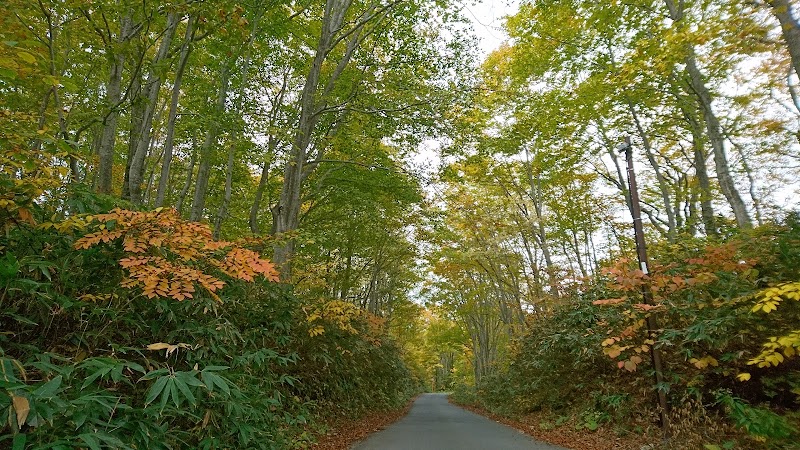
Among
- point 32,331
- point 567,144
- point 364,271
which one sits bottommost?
point 32,331

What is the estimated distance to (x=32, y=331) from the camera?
3344 millimetres

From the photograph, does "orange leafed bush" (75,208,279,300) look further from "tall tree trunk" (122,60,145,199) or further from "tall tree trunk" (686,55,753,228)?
"tall tree trunk" (686,55,753,228)

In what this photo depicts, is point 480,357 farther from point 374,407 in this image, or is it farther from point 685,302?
point 685,302

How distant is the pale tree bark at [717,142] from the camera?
756 centimetres

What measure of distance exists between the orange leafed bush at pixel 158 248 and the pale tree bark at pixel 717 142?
8.09 metres

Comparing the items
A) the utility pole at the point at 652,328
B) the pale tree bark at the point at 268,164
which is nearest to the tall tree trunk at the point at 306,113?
the pale tree bark at the point at 268,164

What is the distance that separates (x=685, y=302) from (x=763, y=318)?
120 cm

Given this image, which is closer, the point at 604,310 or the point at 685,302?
the point at 685,302

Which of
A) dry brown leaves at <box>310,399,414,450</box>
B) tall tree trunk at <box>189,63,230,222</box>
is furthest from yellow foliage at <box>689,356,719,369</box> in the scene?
tall tree trunk at <box>189,63,230,222</box>

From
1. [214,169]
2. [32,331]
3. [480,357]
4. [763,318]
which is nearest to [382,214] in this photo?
[214,169]

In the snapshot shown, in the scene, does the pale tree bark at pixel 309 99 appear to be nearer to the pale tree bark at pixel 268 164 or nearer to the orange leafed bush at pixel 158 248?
the pale tree bark at pixel 268 164

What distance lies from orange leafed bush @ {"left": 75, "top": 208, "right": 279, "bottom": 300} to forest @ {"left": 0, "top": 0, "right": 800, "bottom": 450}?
36mm

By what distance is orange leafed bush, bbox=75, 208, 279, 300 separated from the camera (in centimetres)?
328

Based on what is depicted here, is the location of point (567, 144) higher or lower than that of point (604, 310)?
higher
